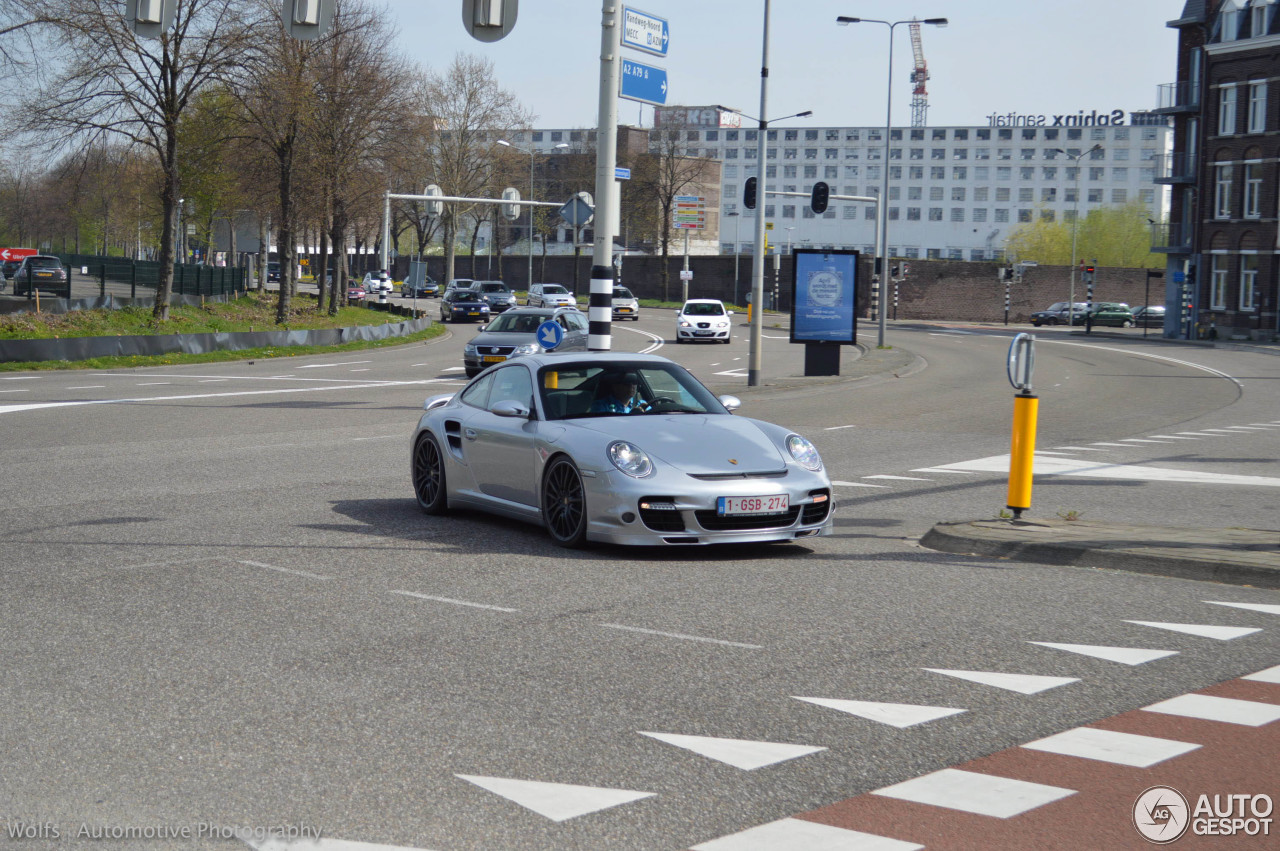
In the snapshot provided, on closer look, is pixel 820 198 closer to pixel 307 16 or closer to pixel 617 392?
pixel 307 16

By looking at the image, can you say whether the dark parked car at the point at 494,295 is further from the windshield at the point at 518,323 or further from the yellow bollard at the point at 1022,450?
the yellow bollard at the point at 1022,450

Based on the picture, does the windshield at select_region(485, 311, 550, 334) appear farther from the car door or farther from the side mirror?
the side mirror

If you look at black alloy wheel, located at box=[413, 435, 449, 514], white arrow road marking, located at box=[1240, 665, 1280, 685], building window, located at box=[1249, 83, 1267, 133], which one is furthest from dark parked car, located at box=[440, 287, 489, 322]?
white arrow road marking, located at box=[1240, 665, 1280, 685]

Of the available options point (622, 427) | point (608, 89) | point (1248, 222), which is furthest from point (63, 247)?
point (622, 427)

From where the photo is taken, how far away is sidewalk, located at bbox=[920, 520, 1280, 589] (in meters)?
8.36

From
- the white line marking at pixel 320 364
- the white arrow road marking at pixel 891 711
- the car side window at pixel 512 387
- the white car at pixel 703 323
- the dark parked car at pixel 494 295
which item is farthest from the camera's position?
the dark parked car at pixel 494 295

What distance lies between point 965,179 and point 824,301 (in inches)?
5286

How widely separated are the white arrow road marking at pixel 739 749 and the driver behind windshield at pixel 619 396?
495 cm

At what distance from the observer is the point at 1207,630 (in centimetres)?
683

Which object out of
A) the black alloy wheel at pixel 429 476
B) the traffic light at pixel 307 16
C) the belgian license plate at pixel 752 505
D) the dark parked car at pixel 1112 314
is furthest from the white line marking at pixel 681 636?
the dark parked car at pixel 1112 314

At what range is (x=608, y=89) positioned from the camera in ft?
58.6

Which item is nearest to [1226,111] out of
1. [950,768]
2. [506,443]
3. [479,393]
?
[479,393]

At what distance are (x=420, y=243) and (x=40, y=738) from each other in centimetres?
10056

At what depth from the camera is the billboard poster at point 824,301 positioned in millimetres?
30000
